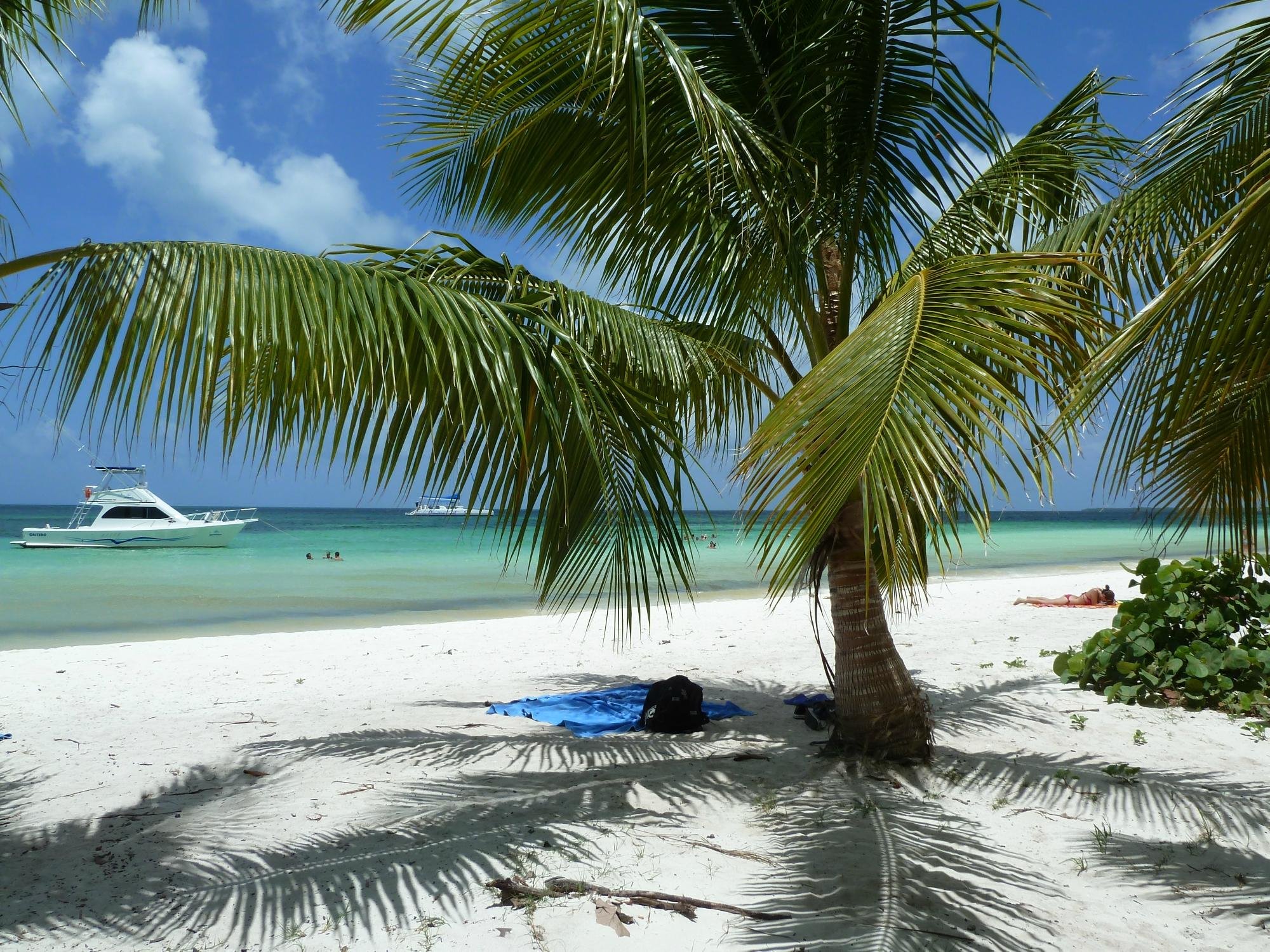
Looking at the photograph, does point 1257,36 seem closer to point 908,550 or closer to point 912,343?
point 912,343

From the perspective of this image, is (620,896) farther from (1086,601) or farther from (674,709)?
(1086,601)

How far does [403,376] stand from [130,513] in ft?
96.8

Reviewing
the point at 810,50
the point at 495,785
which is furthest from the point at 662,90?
the point at 495,785

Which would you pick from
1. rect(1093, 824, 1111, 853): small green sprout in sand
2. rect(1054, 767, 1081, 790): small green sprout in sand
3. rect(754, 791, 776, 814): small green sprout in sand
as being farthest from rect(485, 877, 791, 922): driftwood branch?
rect(1054, 767, 1081, 790): small green sprout in sand

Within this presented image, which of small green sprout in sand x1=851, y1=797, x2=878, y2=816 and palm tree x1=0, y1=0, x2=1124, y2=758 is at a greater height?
palm tree x1=0, y1=0, x2=1124, y2=758

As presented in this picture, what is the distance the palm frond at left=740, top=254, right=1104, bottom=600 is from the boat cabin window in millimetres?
30095

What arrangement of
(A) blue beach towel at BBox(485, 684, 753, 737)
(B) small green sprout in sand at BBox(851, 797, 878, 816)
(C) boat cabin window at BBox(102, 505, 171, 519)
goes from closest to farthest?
(B) small green sprout in sand at BBox(851, 797, 878, 816), (A) blue beach towel at BBox(485, 684, 753, 737), (C) boat cabin window at BBox(102, 505, 171, 519)

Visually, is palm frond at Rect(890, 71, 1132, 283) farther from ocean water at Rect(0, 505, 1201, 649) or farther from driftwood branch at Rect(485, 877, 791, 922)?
driftwood branch at Rect(485, 877, 791, 922)

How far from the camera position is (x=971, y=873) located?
3.10m

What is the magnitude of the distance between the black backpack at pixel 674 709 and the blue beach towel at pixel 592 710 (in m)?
0.13

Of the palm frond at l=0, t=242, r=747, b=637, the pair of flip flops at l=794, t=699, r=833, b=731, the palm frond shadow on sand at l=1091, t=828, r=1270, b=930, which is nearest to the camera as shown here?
the palm frond at l=0, t=242, r=747, b=637

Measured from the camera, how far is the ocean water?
41.9 ft

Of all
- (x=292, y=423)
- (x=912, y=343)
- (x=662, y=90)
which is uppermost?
(x=662, y=90)

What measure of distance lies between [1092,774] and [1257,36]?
3255 mm
